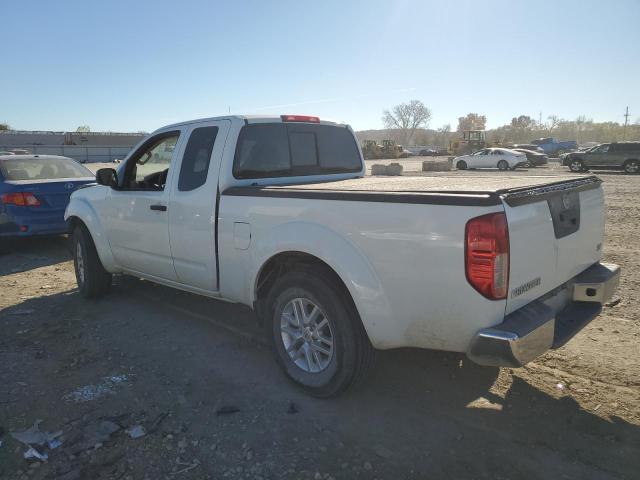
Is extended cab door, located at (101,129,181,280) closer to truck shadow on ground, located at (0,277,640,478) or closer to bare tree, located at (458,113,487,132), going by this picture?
truck shadow on ground, located at (0,277,640,478)

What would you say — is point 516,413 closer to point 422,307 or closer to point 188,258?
point 422,307

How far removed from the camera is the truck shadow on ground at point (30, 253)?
25.2ft

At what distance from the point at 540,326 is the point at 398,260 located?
2.76 feet

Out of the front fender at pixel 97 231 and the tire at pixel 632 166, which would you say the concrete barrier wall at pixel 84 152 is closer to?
the tire at pixel 632 166

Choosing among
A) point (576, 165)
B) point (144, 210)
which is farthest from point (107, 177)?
point (576, 165)

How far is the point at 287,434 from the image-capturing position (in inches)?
120

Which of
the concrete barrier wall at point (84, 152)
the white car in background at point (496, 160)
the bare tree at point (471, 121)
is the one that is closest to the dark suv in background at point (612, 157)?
the white car in background at point (496, 160)

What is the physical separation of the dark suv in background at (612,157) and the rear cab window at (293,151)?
93.7ft

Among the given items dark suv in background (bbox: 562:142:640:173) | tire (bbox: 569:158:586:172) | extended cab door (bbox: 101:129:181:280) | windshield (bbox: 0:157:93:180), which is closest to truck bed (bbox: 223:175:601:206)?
extended cab door (bbox: 101:129:181:280)

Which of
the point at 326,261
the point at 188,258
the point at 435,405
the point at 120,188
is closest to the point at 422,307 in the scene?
the point at 326,261

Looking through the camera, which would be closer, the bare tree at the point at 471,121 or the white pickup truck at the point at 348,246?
the white pickup truck at the point at 348,246

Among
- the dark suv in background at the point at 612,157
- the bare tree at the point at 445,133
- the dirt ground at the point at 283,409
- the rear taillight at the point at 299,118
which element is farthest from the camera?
the bare tree at the point at 445,133

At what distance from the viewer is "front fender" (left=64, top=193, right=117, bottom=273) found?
5.47 meters

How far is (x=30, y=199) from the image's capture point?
7.80 meters
